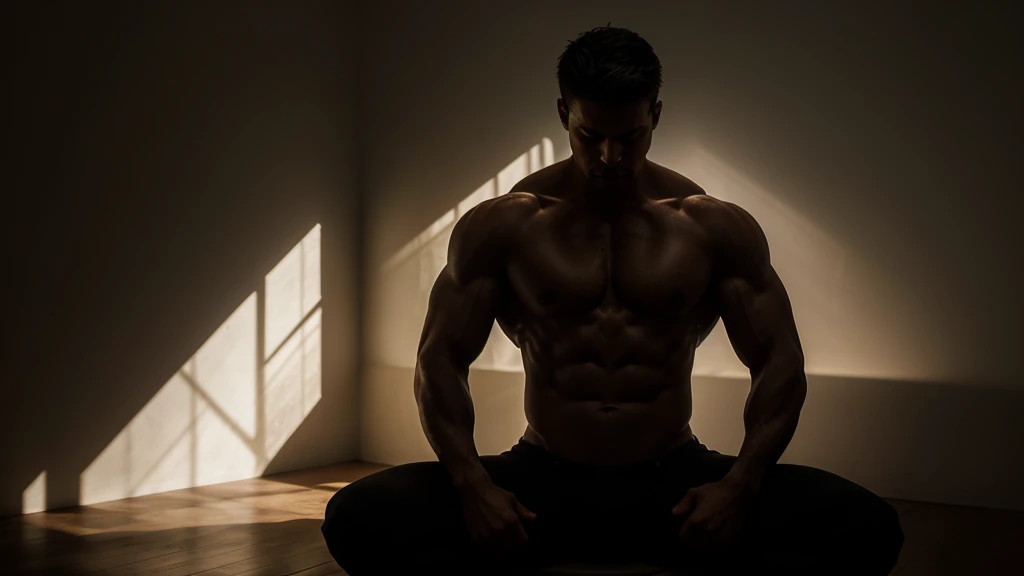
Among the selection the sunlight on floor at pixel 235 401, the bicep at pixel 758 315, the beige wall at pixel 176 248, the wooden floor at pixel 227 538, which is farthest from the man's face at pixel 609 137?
the sunlight on floor at pixel 235 401

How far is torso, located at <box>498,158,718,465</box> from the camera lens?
1.73m

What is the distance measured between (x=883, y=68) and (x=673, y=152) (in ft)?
2.50

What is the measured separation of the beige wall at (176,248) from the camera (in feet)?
10.6

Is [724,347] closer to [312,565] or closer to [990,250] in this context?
[990,250]

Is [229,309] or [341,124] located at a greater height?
[341,124]

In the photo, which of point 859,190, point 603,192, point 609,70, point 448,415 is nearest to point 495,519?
point 448,415

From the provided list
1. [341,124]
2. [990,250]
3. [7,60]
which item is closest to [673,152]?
[990,250]

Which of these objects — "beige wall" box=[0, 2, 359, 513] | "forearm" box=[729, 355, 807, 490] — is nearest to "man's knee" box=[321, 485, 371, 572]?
"forearm" box=[729, 355, 807, 490]

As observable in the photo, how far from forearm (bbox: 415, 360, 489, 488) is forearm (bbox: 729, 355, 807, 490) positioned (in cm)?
43

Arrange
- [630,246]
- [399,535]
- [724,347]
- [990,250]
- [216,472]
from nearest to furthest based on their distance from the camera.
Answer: [399,535] → [630,246] → [990,250] → [724,347] → [216,472]

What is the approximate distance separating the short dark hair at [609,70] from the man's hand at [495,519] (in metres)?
0.65

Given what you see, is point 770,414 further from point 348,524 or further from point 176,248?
point 176,248

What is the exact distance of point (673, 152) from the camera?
3.63 m

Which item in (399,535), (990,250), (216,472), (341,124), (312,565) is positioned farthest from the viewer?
(341,124)
